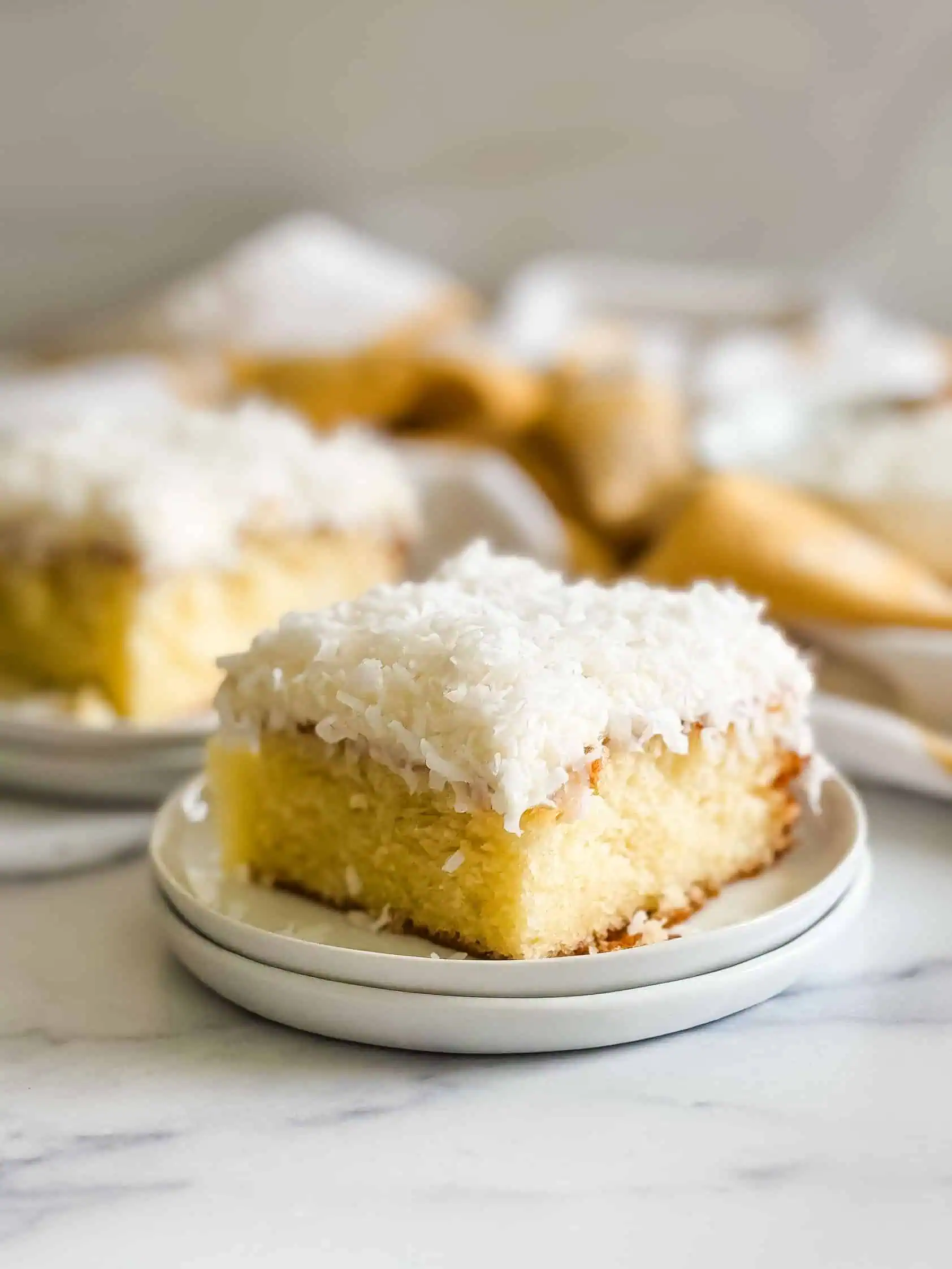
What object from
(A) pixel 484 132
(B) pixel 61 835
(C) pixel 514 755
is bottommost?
(B) pixel 61 835

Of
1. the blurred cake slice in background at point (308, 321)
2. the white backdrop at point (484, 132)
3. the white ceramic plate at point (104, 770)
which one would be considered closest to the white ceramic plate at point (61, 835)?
the white ceramic plate at point (104, 770)

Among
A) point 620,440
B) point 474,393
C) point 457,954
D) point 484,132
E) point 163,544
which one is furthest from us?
point 484,132

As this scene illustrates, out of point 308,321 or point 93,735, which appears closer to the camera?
point 93,735

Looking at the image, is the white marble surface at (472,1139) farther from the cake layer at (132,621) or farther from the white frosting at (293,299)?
the white frosting at (293,299)

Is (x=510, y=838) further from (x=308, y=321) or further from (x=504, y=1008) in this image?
(x=308, y=321)

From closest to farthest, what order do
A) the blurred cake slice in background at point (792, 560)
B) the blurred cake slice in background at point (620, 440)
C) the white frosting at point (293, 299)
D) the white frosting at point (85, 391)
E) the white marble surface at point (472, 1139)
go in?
the white marble surface at point (472, 1139) < the blurred cake slice in background at point (792, 560) < the blurred cake slice in background at point (620, 440) < the white frosting at point (85, 391) < the white frosting at point (293, 299)

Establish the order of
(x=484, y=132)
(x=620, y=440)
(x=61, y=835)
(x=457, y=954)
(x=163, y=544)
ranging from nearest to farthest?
(x=457, y=954)
(x=61, y=835)
(x=163, y=544)
(x=620, y=440)
(x=484, y=132)

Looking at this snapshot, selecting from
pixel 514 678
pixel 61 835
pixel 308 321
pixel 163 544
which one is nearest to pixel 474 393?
pixel 308 321
